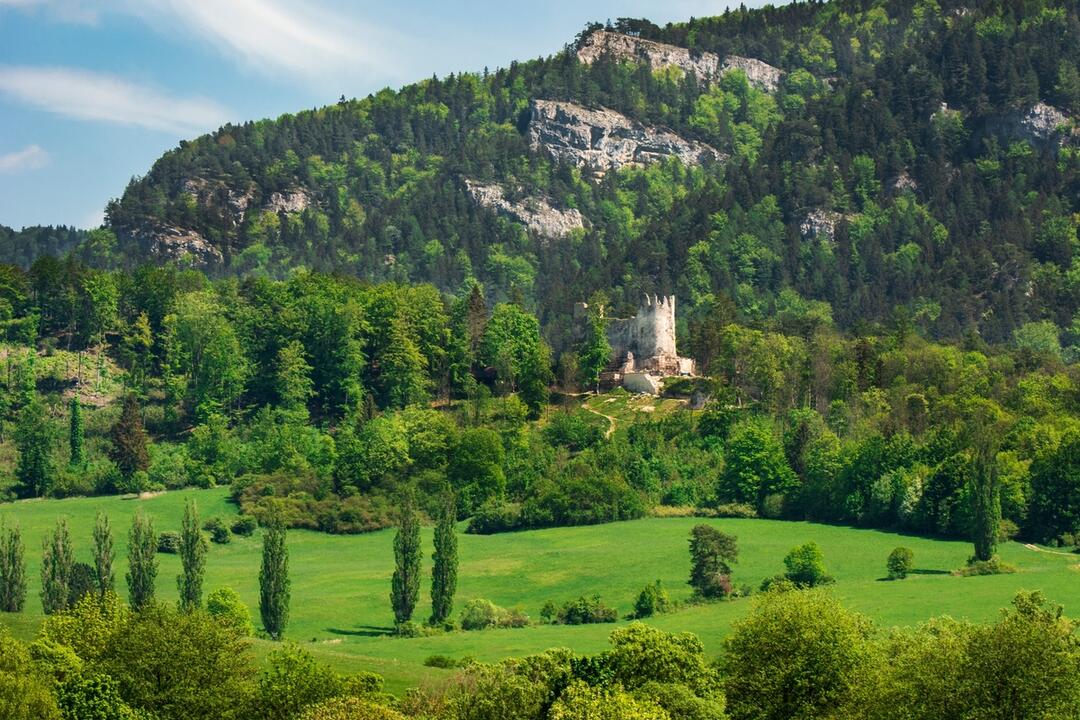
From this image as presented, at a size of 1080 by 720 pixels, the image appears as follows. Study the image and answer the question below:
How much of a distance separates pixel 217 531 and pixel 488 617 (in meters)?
28.4

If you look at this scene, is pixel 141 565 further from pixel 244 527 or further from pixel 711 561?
pixel 711 561

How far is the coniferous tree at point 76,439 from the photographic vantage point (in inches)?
5369

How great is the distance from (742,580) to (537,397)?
152 ft

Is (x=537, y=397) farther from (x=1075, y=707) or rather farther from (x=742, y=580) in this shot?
(x=1075, y=707)

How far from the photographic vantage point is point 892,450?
125125 millimetres

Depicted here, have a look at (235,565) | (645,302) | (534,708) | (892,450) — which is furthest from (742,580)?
(645,302)

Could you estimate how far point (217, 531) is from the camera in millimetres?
122812

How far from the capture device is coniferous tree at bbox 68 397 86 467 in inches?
5369

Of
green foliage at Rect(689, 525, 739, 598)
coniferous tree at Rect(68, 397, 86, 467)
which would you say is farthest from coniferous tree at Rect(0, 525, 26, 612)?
green foliage at Rect(689, 525, 739, 598)

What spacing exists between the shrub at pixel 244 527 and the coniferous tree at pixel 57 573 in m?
22.2

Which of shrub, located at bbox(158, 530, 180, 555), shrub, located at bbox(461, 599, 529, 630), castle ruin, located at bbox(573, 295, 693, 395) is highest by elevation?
castle ruin, located at bbox(573, 295, 693, 395)

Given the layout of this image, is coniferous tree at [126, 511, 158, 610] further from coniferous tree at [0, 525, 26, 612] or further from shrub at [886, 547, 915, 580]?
shrub at [886, 547, 915, 580]

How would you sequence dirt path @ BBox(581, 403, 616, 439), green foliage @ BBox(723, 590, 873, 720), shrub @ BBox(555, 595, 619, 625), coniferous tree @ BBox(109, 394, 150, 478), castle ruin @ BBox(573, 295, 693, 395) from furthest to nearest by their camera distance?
castle ruin @ BBox(573, 295, 693, 395) < dirt path @ BBox(581, 403, 616, 439) < coniferous tree @ BBox(109, 394, 150, 478) < shrub @ BBox(555, 595, 619, 625) < green foliage @ BBox(723, 590, 873, 720)

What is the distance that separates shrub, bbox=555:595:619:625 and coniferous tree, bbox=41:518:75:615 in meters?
26.6
